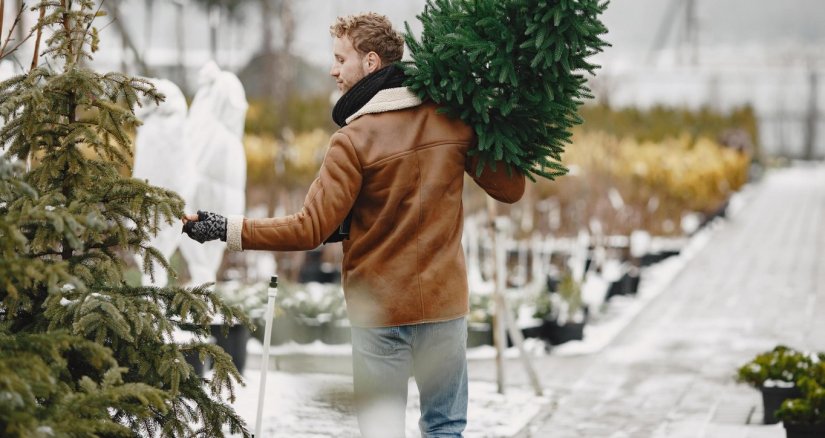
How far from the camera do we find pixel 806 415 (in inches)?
223

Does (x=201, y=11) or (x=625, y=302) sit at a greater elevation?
(x=201, y=11)

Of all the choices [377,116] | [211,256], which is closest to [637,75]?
[211,256]

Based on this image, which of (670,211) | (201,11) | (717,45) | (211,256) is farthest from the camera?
(717,45)

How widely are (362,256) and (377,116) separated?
0.43 meters

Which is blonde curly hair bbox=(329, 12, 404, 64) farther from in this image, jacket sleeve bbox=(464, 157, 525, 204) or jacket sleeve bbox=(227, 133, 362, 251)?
jacket sleeve bbox=(464, 157, 525, 204)

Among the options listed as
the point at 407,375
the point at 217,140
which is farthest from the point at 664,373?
the point at 407,375

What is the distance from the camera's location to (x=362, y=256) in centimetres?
384

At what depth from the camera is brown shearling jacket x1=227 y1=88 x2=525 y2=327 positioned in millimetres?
3723

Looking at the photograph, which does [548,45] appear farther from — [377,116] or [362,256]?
[362,256]

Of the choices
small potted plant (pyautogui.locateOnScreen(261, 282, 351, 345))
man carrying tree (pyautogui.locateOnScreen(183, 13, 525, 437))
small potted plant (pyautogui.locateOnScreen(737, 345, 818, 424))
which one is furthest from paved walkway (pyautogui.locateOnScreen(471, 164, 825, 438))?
man carrying tree (pyautogui.locateOnScreen(183, 13, 525, 437))

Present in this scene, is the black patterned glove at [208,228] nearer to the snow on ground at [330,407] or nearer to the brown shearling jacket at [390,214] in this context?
the brown shearling jacket at [390,214]

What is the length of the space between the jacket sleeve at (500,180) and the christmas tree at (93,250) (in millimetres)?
918

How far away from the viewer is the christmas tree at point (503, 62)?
385 centimetres

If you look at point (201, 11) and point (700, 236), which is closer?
point (700, 236)
